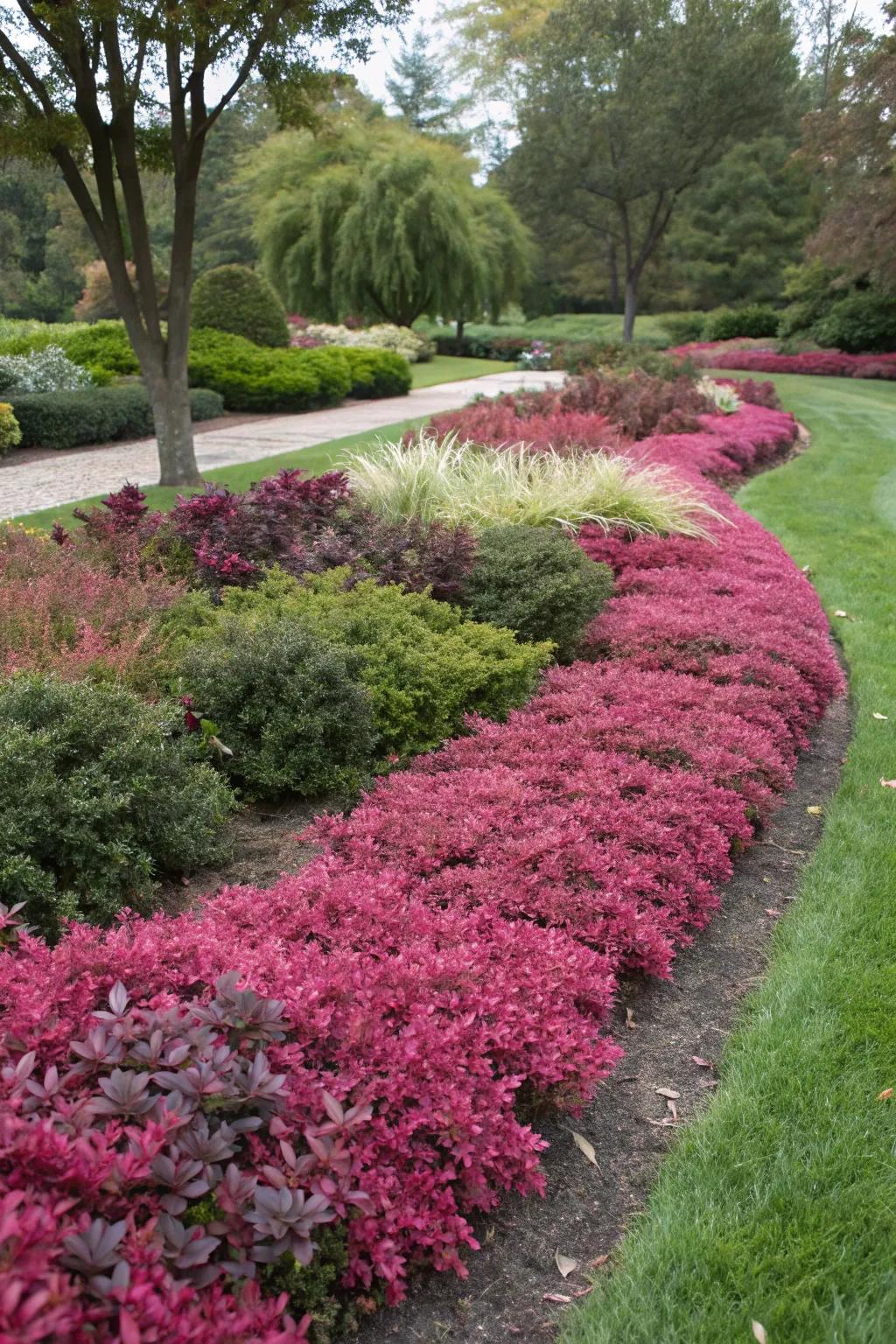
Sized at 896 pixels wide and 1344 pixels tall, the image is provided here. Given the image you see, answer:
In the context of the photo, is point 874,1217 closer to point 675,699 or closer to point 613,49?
point 675,699

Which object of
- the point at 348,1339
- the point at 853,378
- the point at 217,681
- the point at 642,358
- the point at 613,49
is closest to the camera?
the point at 348,1339

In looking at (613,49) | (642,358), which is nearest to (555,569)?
(642,358)

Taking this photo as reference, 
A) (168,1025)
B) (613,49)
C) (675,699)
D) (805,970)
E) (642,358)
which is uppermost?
(613,49)

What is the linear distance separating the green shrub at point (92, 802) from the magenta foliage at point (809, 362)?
23.2 m

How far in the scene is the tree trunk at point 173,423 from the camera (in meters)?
9.99

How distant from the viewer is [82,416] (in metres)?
13.0

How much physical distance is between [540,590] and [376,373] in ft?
52.1

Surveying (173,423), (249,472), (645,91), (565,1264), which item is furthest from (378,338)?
(565,1264)

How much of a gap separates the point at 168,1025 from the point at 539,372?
85.4 feet

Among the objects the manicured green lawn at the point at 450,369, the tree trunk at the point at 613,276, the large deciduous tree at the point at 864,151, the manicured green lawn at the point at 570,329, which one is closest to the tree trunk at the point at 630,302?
the manicured green lawn at the point at 570,329

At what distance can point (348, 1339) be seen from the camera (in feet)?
5.85

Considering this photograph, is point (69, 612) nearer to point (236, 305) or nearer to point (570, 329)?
point (236, 305)

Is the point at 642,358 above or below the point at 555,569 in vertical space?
above

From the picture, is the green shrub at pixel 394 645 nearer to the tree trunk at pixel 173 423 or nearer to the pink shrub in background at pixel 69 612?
the pink shrub in background at pixel 69 612
